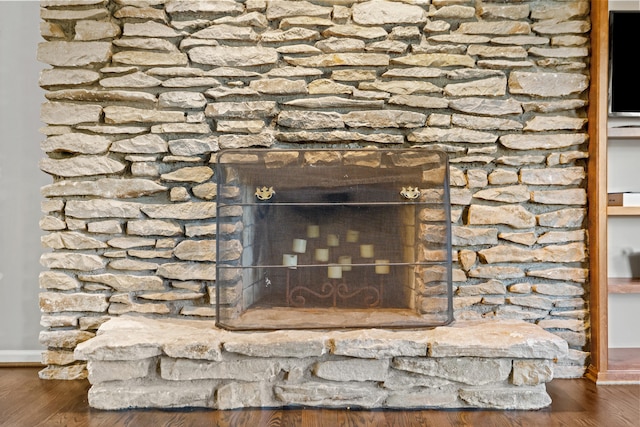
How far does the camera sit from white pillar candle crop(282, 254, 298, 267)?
2193mm

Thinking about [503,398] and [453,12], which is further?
[453,12]

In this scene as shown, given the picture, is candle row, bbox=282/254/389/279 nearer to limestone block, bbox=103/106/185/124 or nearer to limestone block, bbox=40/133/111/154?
limestone block, bbox=103/106/185/124

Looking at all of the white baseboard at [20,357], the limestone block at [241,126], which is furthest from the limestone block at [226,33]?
the white baseboard at [20,357]

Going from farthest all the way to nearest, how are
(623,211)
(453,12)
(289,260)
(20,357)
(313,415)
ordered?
(20,357) < (453,12) < (623,211) < (289,260) < (313,415)

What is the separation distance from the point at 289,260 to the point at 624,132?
5.46 feet

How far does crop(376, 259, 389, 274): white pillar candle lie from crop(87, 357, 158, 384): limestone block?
1.03 metres

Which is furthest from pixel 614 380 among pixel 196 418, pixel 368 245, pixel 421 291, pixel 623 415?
pixel 196 418

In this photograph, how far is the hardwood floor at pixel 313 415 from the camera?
6.31 ft

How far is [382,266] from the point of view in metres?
2.21

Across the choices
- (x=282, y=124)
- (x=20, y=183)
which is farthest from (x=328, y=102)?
(x=20, y=183)

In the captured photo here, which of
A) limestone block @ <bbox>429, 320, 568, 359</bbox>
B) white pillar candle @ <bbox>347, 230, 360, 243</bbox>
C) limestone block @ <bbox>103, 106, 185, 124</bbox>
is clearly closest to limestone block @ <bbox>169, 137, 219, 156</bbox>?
limestone block @ <bbox>103, 106, 185, 124</bbox>

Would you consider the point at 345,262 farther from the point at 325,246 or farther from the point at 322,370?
the point at 322,370

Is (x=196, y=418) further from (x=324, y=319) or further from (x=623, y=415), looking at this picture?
(x=623, y=415)

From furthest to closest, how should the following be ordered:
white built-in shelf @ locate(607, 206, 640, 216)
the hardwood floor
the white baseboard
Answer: the white baseboard, white built-in shelf @ locate(607, 206, 640, 216), the hardwood floor
